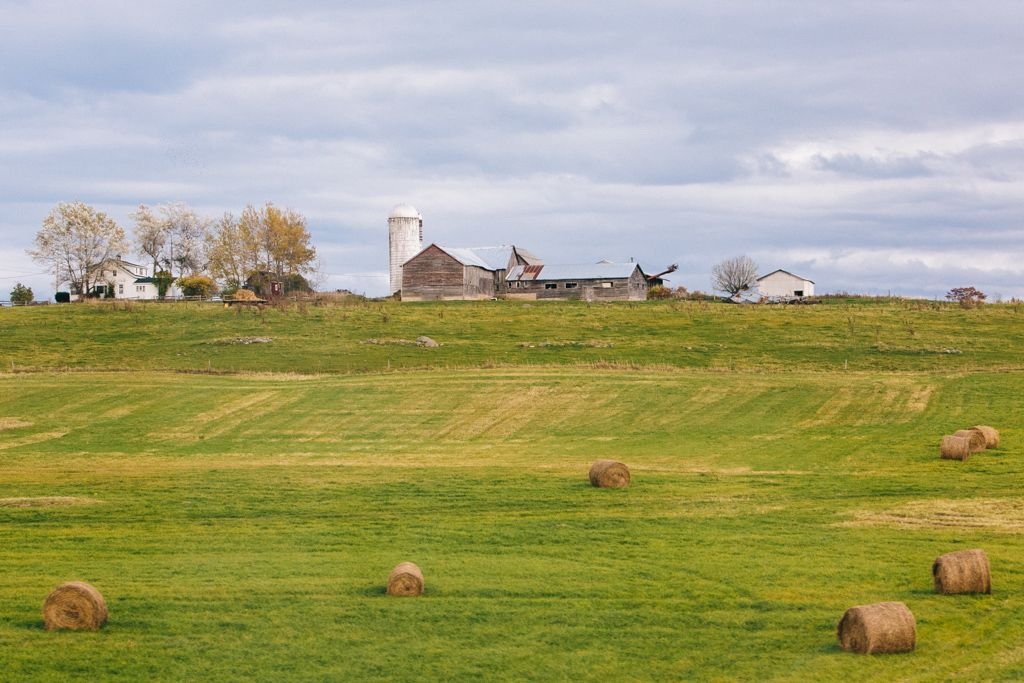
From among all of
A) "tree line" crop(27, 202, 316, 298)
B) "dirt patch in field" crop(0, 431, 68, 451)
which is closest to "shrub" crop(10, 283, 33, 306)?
"tree line" crop(27, 202, 316, 298)

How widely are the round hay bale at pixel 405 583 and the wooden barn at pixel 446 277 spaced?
96.6m

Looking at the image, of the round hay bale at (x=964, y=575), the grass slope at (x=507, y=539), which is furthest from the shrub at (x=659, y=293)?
the round hay bale at (x=964, y=575)

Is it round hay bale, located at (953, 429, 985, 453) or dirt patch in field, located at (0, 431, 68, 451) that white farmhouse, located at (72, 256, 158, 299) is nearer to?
dirt patch in field, located at (0, 431, 68, 451)

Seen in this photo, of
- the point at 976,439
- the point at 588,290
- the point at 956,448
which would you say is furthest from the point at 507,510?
the point at 588,290

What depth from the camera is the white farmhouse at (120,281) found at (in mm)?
141250

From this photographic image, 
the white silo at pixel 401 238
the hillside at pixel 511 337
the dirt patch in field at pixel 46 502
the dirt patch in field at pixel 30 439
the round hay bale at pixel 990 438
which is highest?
the white silo at pixel 401 238

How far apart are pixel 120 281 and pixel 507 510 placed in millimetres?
127697

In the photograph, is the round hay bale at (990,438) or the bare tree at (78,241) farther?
the bare tree at (78,241)

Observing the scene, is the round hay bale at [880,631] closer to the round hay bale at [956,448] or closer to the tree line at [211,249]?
the round hay bale at [956,448]

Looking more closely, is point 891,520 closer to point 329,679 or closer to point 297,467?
point 329,679

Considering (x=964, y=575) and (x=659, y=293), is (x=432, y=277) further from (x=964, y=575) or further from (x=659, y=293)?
(x=964, y=575)

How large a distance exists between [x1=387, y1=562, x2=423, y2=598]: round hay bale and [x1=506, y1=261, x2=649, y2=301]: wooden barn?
326 ft

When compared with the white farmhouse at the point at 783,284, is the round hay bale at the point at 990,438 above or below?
below

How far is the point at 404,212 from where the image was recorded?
13375 cm
